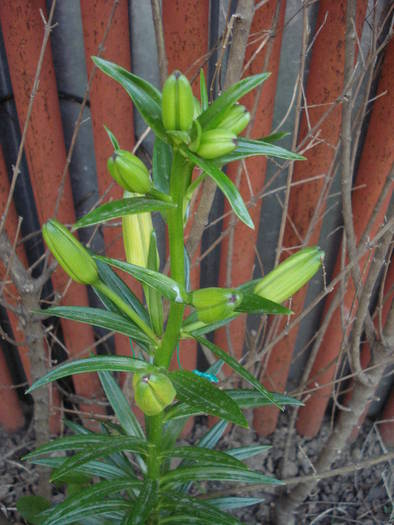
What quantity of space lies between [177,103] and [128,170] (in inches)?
4.0

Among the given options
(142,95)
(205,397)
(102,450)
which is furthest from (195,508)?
(142,95)

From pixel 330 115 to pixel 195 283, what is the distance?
64cm

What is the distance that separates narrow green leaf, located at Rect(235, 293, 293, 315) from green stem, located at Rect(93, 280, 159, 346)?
0.63ft

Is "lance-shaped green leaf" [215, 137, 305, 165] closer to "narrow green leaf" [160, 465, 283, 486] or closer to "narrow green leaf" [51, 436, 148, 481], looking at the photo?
"narrow green leaf" [51, 436, 148, 481]

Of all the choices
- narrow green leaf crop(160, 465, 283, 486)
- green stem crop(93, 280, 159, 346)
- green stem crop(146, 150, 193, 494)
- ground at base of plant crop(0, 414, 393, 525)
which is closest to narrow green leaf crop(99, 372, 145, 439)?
narrow green leaf crop(160, 465, 283, 486)

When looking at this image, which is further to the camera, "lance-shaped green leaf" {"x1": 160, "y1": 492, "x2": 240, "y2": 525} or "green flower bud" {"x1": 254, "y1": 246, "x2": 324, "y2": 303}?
"lance-shaped green leaf" {"x1": 160, "y1": 492, "x2": 240, "y2": 525}

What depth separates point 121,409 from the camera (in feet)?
3.62

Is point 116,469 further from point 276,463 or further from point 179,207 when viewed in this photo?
point 276,463

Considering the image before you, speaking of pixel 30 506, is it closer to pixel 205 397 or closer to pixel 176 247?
pixel 205 397

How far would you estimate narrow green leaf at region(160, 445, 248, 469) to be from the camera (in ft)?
2.79

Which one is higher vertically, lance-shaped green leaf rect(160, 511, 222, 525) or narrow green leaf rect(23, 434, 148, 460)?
narrow green leaf rect(23, 434, 148, 460)

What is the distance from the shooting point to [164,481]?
99 centimetres

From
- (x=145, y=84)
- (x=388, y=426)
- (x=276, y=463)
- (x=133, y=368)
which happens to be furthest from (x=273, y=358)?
(x=145, y=84)

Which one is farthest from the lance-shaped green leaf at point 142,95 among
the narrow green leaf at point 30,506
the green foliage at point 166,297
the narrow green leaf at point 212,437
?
the narrow green leaf at point 30,506
